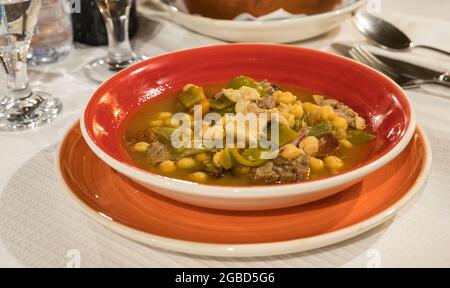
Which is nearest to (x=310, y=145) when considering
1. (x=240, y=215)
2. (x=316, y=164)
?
(x=316, y=164)

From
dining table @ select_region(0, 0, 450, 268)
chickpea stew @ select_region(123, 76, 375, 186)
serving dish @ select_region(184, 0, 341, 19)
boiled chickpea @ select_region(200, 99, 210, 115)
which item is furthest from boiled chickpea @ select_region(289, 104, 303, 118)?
serving dish @ select_region(184, 0, 341, 19)

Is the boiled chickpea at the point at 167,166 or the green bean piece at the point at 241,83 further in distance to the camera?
the green bean piece at the point at 241,83

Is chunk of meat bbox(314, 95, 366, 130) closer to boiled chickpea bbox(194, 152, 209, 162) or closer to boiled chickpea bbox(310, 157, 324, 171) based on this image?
boiled chickpea bbox(310, 157, 324, 171)

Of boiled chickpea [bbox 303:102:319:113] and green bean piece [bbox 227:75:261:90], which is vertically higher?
green bean piece [bbox 227:75:261:90]

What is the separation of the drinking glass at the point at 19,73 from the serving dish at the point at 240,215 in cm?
44

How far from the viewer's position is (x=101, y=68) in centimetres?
191

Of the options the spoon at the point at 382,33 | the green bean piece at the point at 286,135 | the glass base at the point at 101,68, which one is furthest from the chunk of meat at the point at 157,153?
the spoon at the point at 382,33

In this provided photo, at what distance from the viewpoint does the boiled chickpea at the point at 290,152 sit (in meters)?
1.18

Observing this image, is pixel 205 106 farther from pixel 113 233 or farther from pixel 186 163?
pixel 113 233

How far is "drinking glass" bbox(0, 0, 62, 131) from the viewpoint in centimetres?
151

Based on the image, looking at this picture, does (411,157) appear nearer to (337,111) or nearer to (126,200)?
(337,111)

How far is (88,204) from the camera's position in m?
1.06

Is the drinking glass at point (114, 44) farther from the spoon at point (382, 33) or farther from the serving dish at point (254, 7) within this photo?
the spoon at point (382, 33)

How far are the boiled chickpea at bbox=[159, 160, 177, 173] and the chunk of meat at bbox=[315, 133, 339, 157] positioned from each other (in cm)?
32
